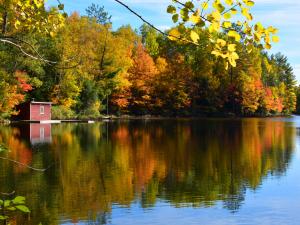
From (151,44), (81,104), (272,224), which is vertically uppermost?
(151,44)

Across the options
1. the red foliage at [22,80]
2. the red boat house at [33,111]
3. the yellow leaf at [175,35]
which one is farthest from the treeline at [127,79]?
the yellow leaf at [175,35]

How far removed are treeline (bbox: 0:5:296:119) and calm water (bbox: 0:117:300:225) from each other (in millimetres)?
26554

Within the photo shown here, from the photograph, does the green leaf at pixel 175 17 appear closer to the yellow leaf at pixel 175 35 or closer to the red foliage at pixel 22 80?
the yellow leaf at pixel 175 35

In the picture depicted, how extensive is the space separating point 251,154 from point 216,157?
114 inches

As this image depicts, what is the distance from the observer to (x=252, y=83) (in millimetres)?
86750

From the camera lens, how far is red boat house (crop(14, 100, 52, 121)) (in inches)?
2088

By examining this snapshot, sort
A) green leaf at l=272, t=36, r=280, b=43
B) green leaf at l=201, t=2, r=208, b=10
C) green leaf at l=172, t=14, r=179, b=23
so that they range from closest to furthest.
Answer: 1. green leaf at l=201, t=2, r=208, b=10
2. green leaf at l=172, t=14, r=179, b=23
3. green leaf at l=272, t=36, r=280, b=43

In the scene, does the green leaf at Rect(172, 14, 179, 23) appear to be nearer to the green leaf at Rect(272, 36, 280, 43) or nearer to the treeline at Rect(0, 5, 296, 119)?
the green leaf at Rect(272, 36, 280, 43)

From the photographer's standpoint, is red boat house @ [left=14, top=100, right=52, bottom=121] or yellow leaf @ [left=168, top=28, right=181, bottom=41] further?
red boat house @ [left=14, top=100, right=52, bottom=121]

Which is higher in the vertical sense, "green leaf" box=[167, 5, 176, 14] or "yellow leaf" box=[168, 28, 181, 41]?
"green leaf" box=[167, 5, 176, 14]

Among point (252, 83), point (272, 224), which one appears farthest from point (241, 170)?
point (252, 83)

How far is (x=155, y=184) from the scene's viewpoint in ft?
54.2

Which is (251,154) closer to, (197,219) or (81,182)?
(81,182)

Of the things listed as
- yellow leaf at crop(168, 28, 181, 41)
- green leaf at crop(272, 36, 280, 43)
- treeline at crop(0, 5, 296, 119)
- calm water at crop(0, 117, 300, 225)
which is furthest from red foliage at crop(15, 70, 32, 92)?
green leaf at crop(272, 36, 280, 43)
